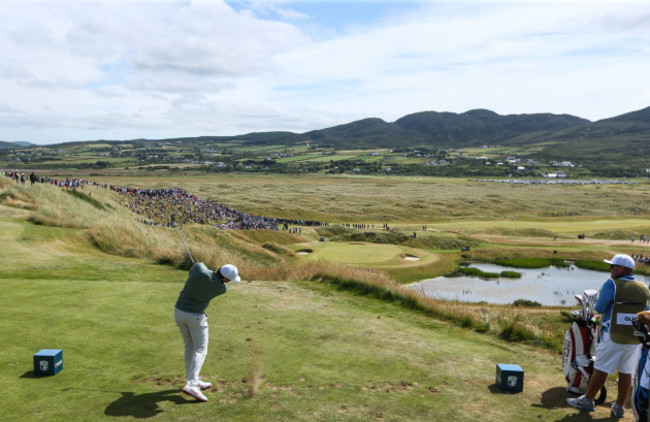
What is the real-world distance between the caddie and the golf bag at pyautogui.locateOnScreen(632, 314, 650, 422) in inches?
26.5

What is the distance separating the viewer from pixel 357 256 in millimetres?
42781

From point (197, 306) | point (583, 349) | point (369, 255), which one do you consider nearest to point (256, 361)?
point (197, 306)

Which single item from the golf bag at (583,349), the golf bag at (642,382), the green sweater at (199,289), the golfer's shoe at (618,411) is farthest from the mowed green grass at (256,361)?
the green sweater at (199,289)

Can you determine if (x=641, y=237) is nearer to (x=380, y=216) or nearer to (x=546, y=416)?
(x=380, y=216)

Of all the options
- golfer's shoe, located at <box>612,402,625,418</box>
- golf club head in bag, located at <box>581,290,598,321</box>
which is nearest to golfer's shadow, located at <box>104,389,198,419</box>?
golfer's shoe, located at <box>612,402,625,418</box>

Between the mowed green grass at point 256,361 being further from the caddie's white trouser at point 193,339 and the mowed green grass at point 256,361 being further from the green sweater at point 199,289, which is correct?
the green sweater at point 199,289

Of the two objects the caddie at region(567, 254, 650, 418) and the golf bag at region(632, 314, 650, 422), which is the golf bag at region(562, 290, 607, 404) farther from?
the golf bag at region(632, 314, 650, 422)

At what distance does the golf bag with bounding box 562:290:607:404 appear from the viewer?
838cm

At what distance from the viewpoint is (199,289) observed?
795 centimetres

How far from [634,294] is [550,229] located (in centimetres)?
7505

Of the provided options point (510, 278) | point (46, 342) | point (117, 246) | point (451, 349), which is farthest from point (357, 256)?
point (46, 342)

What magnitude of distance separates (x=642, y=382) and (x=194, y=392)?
728 cm

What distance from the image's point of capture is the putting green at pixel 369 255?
136ft

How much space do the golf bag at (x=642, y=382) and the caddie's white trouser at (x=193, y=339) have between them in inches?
281
